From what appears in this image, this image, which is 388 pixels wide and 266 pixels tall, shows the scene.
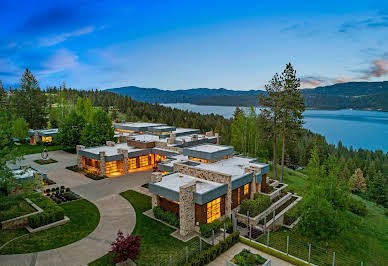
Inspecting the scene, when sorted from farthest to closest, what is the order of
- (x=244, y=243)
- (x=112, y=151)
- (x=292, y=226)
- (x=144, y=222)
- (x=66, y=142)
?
1. (x=66, y=142)
2. (x=112, y=151)
3. (x=292, y=226)
4. (x=144, y=222)
5. (x=244, y=243)

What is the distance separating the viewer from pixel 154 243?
1605 cm

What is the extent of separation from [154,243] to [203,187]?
5.82 metres

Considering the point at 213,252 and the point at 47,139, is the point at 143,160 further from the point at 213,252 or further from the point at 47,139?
the point at 47,139

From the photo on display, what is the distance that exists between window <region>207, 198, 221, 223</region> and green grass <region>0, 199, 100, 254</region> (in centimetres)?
901

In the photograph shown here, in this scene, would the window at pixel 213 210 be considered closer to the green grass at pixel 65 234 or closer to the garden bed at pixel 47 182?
the green grass at pixel 65 234

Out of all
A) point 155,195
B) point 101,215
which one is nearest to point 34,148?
point 101,215

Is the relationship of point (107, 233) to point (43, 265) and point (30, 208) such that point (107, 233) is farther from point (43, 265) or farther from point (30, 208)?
point (30, 208)

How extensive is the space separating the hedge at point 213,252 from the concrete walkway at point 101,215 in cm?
598

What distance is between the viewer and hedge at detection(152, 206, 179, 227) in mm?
18469

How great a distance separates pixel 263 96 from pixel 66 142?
35.3 m

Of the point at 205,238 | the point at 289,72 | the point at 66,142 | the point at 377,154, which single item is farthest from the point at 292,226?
the point at 377,154

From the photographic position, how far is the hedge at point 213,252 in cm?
1362

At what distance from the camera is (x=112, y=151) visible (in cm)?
3434

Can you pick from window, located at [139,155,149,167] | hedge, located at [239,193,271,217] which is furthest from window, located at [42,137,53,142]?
hedge, located at [239,193,271,217]
